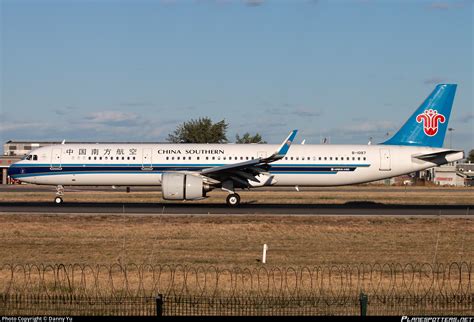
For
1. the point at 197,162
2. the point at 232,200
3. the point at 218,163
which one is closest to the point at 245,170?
the point at 232,200

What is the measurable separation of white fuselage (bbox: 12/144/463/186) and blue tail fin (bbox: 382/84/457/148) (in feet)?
4.72

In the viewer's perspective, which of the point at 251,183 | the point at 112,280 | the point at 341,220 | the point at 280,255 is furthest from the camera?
the point at 251,183

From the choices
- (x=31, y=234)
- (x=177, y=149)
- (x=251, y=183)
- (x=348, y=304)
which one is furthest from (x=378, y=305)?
(x=177, y=149)

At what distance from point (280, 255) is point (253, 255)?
91 centimetres

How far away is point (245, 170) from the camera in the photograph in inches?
1644

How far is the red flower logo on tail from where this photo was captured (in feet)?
155

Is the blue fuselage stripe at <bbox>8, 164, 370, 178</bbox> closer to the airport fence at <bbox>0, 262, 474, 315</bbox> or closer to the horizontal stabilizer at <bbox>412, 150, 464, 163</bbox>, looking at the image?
the horizontal stabilizer at <bbox>412, 150, 464, 163</bbox>

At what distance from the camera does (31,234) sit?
93.8 feet

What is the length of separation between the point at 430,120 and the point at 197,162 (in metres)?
16.0

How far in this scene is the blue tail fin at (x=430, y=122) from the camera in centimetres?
4722

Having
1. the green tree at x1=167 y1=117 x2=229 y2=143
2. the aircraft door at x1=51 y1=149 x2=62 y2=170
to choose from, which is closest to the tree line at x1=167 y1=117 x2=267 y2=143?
the green tree at x1=167 y1=117 x2=229 y2=143

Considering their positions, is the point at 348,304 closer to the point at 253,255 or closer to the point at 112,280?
the point at 112,280

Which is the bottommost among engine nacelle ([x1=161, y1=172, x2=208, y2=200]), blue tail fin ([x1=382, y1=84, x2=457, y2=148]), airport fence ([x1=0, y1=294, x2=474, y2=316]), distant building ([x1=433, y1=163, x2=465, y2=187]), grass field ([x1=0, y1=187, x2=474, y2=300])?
airport fence ([x1=0, y1=294, x2=474, y2=316])

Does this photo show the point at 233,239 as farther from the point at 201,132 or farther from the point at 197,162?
the point at 201,132
